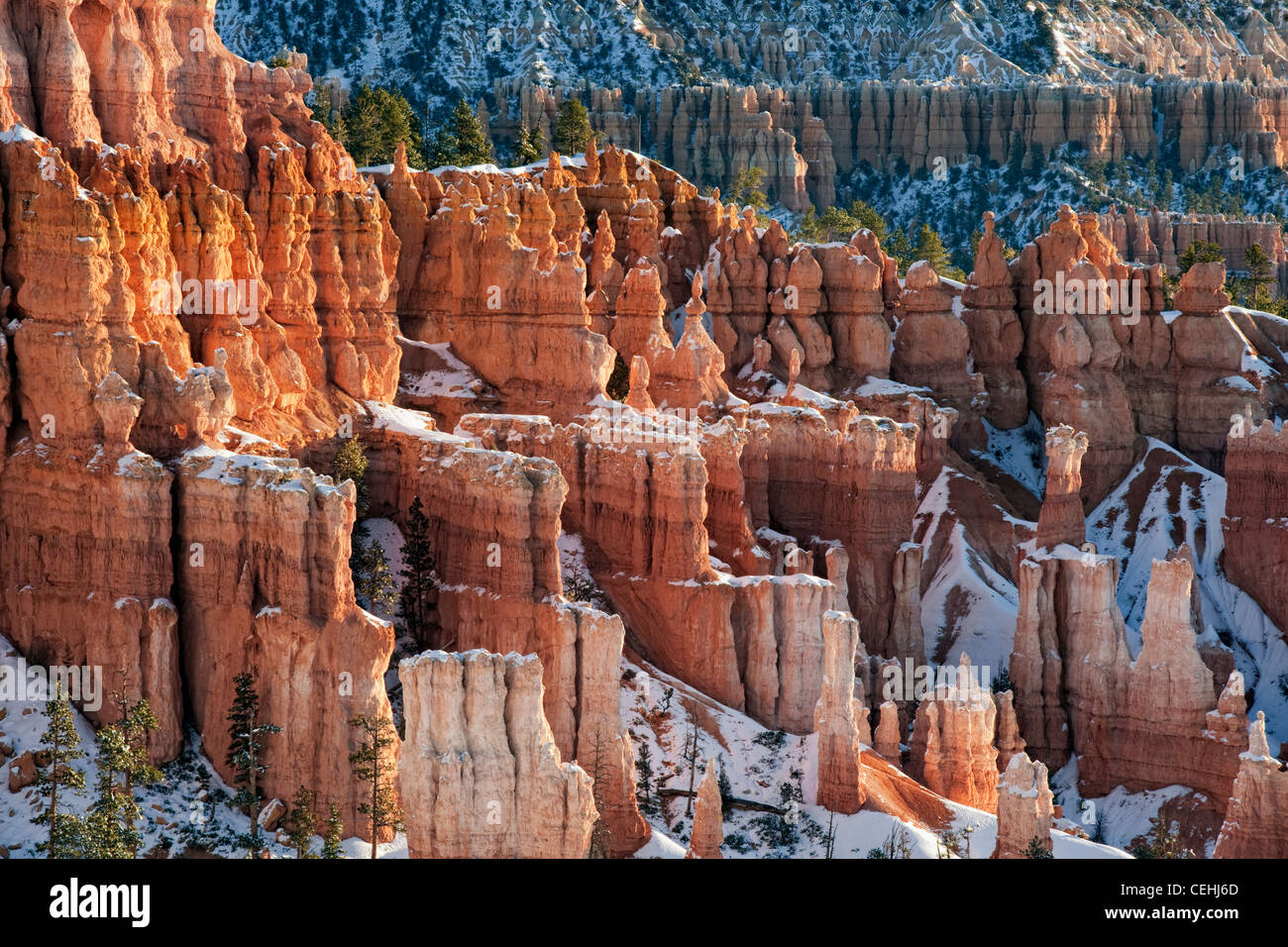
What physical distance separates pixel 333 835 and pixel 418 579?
15.4 metres

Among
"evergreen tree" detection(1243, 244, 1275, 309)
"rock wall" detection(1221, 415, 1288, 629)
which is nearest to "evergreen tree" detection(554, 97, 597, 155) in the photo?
"evergreen tree" detection(1243, 244, 1275, 309)

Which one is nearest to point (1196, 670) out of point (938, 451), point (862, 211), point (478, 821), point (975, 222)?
point (938, 451)

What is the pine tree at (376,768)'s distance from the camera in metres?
69.9

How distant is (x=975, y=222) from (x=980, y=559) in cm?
8965

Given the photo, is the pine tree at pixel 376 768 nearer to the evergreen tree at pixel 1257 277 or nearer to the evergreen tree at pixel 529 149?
the evergreen tree at pixel 529 149

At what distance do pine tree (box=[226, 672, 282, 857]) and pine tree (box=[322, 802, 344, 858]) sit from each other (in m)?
2.26

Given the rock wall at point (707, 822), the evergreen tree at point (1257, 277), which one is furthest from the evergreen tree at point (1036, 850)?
the evergreen tree at point (1257, 277)

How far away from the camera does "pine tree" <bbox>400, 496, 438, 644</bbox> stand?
83.5 m

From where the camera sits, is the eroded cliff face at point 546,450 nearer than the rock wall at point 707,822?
Yes

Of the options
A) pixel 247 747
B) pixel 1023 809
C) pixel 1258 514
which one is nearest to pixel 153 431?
pixel 247 747

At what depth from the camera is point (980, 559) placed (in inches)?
4397

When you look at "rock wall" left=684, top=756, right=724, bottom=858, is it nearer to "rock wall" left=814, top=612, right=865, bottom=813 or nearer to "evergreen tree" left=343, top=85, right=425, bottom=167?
"rock wall" left=814, top=612, right=865, bottom=813

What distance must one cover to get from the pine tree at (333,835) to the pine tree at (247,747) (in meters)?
2.26

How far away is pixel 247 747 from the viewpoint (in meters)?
71.9
